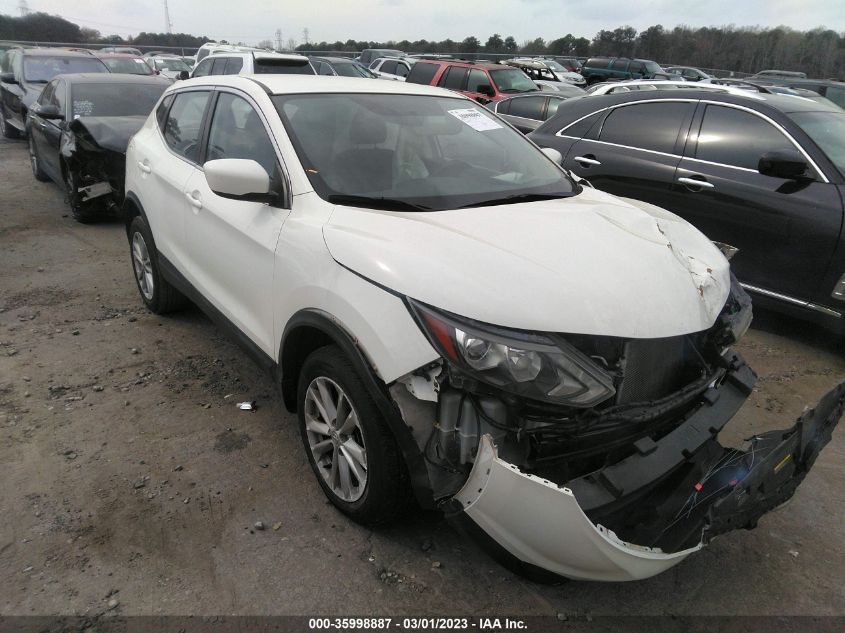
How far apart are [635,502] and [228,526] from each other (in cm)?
168

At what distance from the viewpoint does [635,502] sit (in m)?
1.97

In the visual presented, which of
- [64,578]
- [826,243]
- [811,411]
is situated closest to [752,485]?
[811,411]

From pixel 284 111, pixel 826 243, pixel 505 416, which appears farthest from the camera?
pixel 826 243

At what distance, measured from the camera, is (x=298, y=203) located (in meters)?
2.68

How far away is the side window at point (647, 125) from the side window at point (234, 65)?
27.4ft

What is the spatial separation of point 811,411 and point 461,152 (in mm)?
1966

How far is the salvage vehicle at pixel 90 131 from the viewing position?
6730 millimetres

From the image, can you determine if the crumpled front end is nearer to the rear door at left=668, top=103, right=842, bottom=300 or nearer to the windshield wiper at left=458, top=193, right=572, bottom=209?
the windshield wiper at left=458, top=193, right=572, bottom=209

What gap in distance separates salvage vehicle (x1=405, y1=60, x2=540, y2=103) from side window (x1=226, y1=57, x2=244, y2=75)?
14.1ft

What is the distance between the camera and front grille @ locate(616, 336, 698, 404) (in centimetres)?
211

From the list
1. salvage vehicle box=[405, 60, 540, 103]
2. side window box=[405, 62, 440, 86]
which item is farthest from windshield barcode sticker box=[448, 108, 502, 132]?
side window box=[405, 62, 440, 86]

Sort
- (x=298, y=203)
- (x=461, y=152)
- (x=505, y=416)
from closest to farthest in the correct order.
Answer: (x=505, y=416)
(x=298, y=203)
(x=461, y=152)

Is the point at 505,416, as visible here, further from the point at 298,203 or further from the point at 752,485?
the point at 298,203

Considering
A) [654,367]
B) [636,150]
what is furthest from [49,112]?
[654,367]
